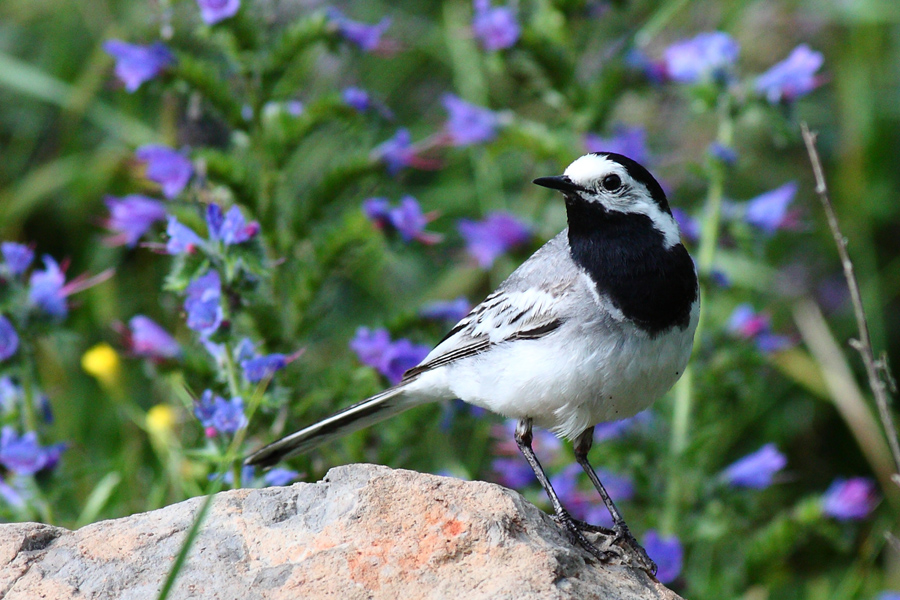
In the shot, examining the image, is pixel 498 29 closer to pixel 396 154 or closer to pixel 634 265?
pixel 396 154

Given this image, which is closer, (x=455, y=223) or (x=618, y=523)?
(x=618, y=523)

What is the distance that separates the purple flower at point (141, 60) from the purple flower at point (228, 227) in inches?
37.2

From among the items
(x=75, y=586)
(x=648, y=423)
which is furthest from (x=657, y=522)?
(x=75, y=586)

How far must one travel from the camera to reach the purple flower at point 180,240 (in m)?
3.37

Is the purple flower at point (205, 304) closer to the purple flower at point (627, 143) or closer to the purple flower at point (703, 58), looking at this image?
the purple flower at point (627, 143)

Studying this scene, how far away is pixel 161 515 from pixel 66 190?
4.00 metres

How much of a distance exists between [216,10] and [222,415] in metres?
1.57

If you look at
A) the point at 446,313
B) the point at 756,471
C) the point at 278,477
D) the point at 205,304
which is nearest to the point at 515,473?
the point at 446,313

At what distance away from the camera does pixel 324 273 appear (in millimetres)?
4164

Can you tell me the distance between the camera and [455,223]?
6312mm

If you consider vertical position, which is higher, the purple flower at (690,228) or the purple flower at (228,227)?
the purple flower at (228,227)

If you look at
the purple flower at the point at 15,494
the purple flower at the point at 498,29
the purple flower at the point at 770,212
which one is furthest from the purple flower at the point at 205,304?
the purple flower at the point at 770,212

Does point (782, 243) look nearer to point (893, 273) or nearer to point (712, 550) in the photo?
point (893, 273)

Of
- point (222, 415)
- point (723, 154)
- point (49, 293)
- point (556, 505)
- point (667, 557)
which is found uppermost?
point (49, 293)
